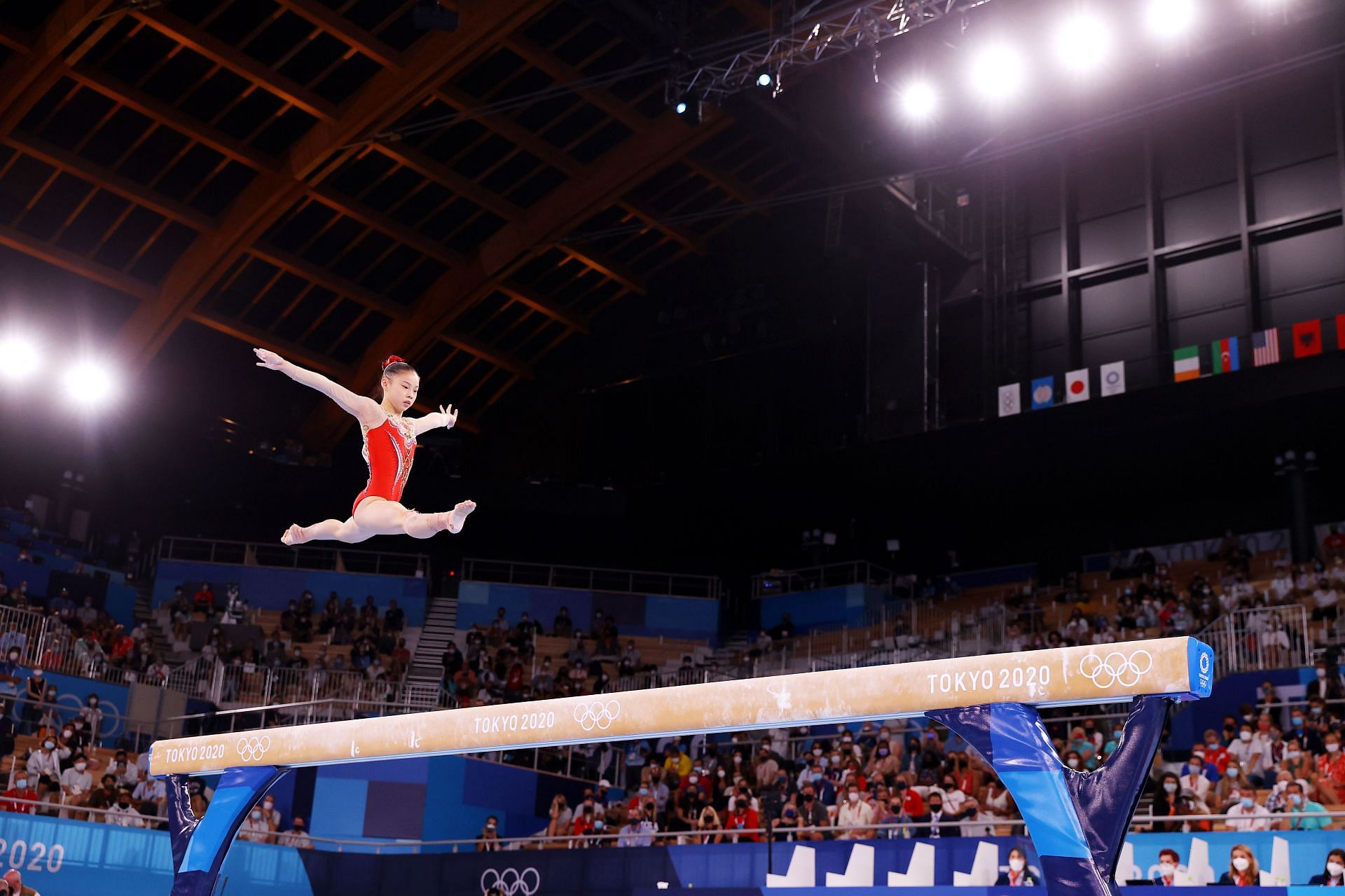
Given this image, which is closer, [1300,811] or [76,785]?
[1300,811]

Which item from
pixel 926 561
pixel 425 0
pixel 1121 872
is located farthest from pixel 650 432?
pixel 1121 872

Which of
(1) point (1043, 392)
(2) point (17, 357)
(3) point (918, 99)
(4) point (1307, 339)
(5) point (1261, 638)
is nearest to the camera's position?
(5) point (1261, 638)

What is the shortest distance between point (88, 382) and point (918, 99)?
16416mm

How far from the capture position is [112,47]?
21156mm

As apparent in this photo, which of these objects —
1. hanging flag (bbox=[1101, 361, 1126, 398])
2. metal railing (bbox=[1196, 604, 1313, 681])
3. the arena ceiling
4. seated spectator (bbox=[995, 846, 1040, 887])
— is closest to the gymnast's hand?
Result: seated spectator (bbox=[995, 846, 1040, 887])

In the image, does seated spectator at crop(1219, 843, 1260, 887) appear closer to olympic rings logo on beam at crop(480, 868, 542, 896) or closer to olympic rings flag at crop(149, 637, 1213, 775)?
olympic rings flag at crop(149, 637, 1213, 775)

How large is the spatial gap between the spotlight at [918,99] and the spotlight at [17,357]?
16389 millimetres

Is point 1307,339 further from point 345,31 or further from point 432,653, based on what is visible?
point 432,653

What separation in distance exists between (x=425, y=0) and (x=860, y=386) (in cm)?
1128

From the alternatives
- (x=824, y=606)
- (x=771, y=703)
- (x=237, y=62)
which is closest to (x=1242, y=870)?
(x=771, y=703)

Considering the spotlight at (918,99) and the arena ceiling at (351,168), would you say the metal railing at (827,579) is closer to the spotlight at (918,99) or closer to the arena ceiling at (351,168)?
the arena ceiling at (351,168)

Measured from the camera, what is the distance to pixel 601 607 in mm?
27484

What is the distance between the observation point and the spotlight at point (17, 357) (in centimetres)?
2319

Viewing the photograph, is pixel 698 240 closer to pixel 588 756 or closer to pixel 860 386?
pixel 860 386
